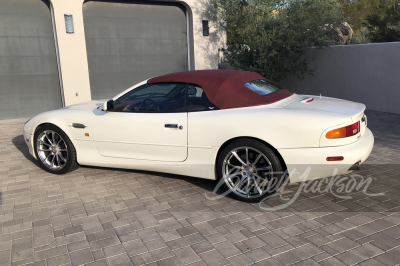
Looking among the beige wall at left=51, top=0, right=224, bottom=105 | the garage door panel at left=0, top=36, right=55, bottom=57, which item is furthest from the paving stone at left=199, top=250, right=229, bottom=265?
the garage door panel at left=0, top=36, right=55, bottom=57

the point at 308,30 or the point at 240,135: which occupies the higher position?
the point at 308,30

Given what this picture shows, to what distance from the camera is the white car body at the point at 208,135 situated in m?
3.63

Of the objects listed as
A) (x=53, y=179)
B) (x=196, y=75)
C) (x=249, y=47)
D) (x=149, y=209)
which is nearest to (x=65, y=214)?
(x=149, y=209)

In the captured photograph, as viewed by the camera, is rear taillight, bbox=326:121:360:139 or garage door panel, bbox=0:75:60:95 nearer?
rear taillight, bbox=326:121:360:139

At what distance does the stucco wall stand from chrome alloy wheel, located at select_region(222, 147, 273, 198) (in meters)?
7.06

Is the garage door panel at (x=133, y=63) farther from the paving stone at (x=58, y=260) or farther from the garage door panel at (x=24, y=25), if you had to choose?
the paving stone at (x=58, y=260)

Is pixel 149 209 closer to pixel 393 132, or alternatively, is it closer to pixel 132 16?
pixel 393 132

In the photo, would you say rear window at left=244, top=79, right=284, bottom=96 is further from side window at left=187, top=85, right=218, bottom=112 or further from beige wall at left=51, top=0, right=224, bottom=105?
beige wall at left=51, top=0, right=224, bottom=105

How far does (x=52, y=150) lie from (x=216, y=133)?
271cm

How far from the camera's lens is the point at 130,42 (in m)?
11.6

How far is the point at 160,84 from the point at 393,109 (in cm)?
747

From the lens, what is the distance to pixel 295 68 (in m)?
11.3

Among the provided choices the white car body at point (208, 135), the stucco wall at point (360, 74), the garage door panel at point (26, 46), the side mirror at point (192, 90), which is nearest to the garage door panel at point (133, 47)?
the garage door panel at point (26, 46)

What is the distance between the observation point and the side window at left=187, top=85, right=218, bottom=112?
166 inches
